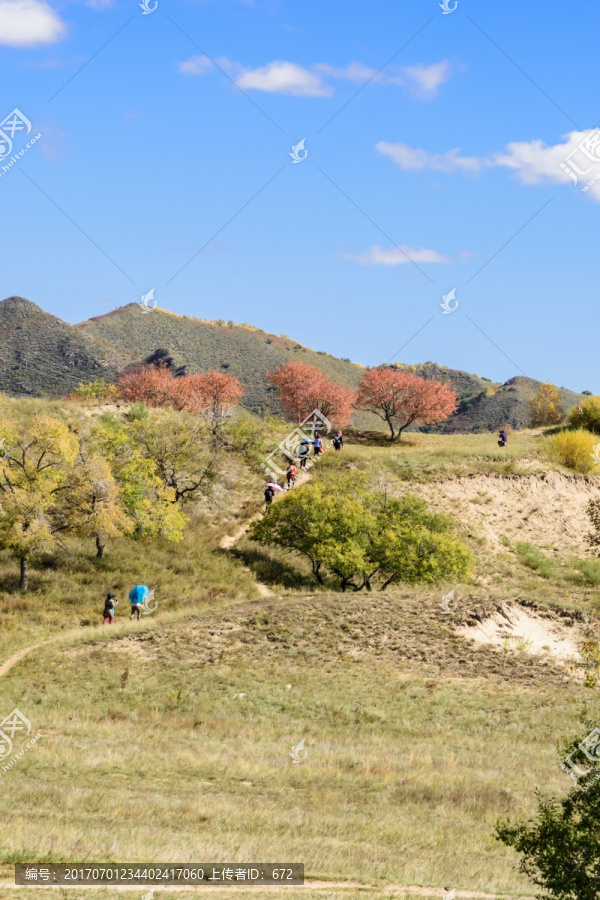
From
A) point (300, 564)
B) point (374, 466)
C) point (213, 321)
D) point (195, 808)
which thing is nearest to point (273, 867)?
point (195, 808)

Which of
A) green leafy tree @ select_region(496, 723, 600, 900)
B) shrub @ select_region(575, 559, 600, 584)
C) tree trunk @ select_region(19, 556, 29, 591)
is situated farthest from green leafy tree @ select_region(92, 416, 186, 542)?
green leafy tree @ select_region(496, 723, 600, 900)

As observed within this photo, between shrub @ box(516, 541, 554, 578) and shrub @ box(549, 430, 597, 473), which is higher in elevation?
shrub @ box(549, 430, 597, 473)

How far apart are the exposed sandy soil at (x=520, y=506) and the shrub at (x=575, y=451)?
11.1 ft

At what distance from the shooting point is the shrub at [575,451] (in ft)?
229

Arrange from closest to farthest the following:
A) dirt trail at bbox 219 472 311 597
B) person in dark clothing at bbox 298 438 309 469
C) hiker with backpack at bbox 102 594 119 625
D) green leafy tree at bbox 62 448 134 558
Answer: hiker with backpack at bbox 102 594 119 625 < green leafy tree at bbox 62 448 134 558 < dirt trail at bbox 219 472 311 597 < person in dark clothing at bbox 298 438 309 469

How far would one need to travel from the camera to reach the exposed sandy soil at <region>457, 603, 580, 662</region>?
33.0 metres

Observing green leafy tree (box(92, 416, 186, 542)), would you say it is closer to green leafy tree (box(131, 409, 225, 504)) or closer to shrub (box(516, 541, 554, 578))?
green leafy tree (box(131, 409, 225, 504))

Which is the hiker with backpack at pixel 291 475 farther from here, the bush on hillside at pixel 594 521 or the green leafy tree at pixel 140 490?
the bush on hillside at pixel 594 521

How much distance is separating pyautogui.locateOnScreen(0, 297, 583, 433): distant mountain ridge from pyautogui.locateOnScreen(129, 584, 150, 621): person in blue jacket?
8155cm

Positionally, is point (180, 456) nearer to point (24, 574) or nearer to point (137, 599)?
point (24, 574)

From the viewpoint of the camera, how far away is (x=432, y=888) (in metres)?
12.9

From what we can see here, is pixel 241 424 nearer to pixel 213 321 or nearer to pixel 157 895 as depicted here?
pixel 157 895

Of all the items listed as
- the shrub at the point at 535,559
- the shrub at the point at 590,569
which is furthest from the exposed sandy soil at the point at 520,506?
the shrub at the point at 590,569


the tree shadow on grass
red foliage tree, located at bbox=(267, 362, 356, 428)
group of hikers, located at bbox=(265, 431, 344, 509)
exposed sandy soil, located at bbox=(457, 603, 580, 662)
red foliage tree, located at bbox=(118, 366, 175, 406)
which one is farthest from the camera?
red foliage tree, located at bbox=(118, 366, 175, 406)
